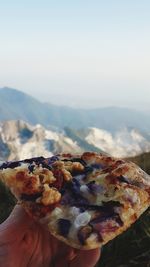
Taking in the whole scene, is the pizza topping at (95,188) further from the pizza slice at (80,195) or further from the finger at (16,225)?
the finger at (16,225)

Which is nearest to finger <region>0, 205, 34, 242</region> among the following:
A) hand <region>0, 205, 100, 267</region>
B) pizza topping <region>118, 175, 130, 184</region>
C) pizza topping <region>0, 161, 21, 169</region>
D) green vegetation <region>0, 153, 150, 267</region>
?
hand <region>0, 205, 100, 267</region>

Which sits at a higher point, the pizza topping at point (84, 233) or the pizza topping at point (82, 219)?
the pizza topping at point (82, 219)

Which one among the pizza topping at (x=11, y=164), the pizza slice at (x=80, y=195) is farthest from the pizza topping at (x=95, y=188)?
the pizza topping at (x=11, y=164)

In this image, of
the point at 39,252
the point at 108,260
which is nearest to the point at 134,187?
the point at 39,252

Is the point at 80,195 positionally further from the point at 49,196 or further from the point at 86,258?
the point at 86,258

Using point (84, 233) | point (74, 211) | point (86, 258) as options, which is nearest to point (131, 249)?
point (86, 258)

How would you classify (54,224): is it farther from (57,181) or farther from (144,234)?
(144,234)

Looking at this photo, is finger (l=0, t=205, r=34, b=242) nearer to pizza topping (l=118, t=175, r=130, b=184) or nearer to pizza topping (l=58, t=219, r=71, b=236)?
pizza topping (l=58, t=219, r=71, b=236)
